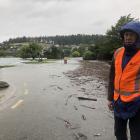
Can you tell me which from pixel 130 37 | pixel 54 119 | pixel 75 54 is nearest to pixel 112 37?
pixel 54 119

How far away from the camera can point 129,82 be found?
4.12 metres

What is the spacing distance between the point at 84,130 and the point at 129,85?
3107mm

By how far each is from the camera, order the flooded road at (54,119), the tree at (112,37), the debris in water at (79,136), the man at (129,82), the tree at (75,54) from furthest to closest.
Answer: the tree at (75,54), the tree at (112,37), the flooded road at (54,119), the debris in water at (79,136), the man at (129,82)

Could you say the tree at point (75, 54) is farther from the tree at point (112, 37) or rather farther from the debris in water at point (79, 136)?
the debris in water at point (79, 136)

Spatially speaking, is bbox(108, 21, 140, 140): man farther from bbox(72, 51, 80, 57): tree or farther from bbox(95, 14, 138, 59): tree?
bbox(72, 51, 80, 57): tree

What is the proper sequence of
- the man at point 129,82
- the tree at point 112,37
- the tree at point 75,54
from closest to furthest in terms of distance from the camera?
the man at point 129,82 < the tree at point 112,37 < the tree at point 75,54

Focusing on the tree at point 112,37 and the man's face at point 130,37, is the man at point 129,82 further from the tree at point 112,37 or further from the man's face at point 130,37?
the tree at point 112,37

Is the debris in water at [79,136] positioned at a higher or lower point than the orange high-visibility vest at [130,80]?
lower

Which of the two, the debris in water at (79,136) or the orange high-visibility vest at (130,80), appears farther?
the debris in water at (79,136)

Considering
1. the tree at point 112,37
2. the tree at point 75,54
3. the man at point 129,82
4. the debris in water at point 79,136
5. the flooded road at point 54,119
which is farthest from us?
the tree at point 75,54

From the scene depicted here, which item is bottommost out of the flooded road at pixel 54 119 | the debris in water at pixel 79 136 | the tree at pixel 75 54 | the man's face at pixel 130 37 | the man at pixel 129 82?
the tree at pixel 75 54

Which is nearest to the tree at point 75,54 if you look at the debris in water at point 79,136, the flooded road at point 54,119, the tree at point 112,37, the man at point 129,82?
the tree at point 112,37

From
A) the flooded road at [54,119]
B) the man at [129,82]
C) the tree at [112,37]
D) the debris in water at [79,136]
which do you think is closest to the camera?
the man at [129,82]

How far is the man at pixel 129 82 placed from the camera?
13.4ft
